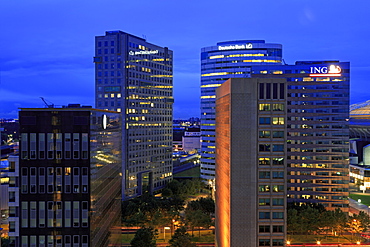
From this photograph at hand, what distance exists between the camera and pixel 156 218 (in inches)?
4235

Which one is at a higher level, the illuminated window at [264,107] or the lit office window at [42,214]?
the illuminated window at [264,107]

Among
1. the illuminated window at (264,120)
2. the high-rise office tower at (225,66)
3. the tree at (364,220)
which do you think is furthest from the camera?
the high-rise office tower at (225,66)

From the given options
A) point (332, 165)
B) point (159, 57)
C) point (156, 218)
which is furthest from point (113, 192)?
point (159, 57)

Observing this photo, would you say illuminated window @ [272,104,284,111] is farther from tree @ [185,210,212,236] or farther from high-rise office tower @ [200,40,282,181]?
high-rise office tower @ [200,40,282,181]

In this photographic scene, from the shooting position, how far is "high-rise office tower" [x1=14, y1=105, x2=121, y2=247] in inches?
2527

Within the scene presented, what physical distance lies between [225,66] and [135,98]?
54984 mm

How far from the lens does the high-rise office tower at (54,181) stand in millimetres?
64188

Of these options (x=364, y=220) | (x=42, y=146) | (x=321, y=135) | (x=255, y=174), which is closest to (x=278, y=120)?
(x=255, y=174)

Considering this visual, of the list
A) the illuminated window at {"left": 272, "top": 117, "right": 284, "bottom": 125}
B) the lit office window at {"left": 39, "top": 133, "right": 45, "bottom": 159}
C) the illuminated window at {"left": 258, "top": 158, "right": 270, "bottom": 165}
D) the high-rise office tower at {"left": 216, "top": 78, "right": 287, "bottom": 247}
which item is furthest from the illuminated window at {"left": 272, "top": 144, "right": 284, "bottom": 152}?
the lit office window at {"left": 39, "top": 133, "right": 45, "bottom": 159}

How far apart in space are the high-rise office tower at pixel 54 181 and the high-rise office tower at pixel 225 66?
425ft

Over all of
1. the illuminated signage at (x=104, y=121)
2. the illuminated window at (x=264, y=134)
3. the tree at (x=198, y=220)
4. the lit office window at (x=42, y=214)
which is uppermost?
the illuminated signage at (x=104, y=121)

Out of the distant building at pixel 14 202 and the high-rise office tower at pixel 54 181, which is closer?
the distant building at pixel 14 202

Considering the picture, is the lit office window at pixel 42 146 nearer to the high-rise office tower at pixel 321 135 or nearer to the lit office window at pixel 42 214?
the lit office window at pixel 42 214

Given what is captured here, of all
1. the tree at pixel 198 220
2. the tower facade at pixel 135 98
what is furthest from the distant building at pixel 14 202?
the tower facade at pixel 135 98
